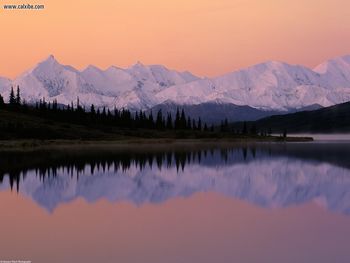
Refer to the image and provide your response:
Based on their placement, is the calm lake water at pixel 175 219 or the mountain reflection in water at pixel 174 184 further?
the mountain reflection in water at pixel 174 184

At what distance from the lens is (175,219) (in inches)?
1347

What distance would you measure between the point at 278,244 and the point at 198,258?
4.61 m

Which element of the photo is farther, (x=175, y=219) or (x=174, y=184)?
(x=174, y=184)

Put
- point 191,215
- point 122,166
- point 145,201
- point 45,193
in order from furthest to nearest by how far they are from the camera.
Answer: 1. point 122,166
2. point 45,193
3. point 145,201
4. point 191,215

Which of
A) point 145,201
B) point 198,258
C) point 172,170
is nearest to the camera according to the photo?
point 198,258

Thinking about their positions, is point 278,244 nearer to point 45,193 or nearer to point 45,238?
point 45,238

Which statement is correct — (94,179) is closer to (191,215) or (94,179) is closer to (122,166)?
(122,166)

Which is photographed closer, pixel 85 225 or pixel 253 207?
pixel 85 225

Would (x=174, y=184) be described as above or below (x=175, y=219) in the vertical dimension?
above

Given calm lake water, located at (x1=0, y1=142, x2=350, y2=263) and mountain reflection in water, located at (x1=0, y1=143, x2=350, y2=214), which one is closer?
calm lake water, located at (x1=0, y1=142, x2=350, y2=263)

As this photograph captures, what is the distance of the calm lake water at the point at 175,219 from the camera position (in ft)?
83.6

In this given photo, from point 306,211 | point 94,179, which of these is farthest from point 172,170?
point 306,211

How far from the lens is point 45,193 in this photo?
156 feet

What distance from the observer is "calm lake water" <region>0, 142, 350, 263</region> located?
25469 millimetres
